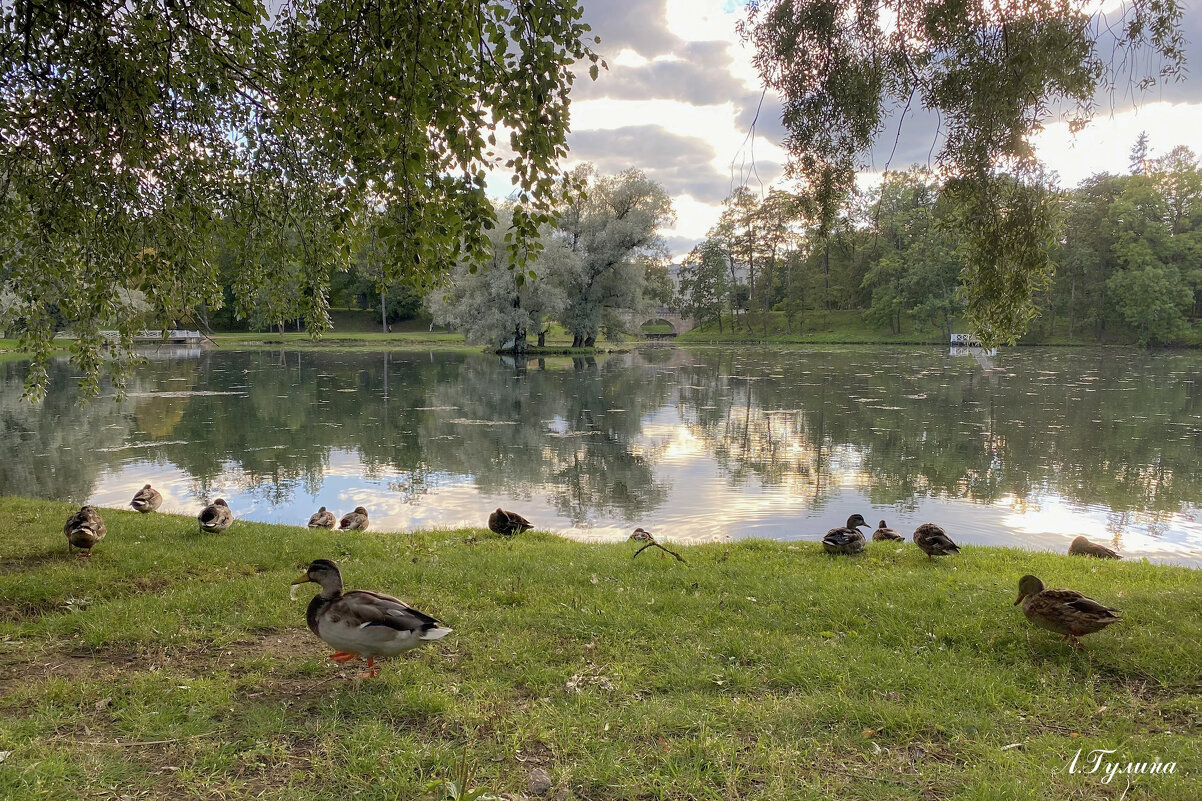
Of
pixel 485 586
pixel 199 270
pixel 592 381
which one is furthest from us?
pixel 592 381

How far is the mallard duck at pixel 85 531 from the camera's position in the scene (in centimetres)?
752

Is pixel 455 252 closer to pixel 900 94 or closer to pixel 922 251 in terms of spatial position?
pixel 900 94

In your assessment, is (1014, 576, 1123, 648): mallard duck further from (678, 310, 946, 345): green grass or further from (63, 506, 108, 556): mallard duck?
(678, 310, 946, 345): green grass

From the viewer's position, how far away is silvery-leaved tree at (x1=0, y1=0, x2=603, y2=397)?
15.2 feet

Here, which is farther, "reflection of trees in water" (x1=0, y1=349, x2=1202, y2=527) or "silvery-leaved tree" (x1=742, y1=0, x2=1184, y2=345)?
"reflection of trees in water" (x1=0, y1=349, x2=1202, y2=527)

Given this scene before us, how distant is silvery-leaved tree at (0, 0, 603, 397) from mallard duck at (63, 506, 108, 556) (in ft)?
6.02

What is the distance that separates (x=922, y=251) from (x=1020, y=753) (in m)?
68.9

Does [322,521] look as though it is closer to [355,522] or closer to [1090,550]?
[355,522]

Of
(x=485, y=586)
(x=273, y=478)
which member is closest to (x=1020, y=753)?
(x=485, y=586)

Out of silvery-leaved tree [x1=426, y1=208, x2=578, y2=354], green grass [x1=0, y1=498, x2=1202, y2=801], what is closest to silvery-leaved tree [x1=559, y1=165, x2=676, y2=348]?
silvery-leaved tree [x1=426, y1=208, x2=578, y2=354]

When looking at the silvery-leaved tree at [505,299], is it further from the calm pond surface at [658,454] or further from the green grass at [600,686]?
the green grass at [600,686]

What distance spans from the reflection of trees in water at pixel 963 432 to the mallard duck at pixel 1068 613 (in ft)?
25.9

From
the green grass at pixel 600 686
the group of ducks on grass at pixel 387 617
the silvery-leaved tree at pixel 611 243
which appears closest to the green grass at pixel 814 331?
the silvery-leaved tree at pixel 611 243

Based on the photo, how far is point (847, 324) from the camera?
83000 mm
